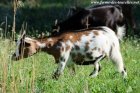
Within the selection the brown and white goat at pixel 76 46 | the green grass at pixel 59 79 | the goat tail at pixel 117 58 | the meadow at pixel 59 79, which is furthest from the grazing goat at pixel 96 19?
the brown and white goat at pixel 76 46

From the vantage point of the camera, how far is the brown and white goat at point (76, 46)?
32.2 ft

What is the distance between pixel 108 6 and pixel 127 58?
3.15m

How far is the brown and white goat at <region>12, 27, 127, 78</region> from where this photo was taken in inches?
387

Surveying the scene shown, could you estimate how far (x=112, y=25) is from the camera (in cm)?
1512

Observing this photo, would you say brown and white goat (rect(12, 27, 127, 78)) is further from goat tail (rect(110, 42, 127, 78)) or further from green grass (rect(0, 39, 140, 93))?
green grass (rect(0, 39, 140, 93))

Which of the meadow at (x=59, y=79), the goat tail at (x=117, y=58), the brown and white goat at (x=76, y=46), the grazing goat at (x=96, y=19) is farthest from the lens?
the grazing goat at (x=96, y=19)

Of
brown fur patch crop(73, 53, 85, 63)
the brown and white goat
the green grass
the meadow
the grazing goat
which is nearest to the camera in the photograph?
the meadow

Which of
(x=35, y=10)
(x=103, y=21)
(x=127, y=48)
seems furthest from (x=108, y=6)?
(x=35, y=10)

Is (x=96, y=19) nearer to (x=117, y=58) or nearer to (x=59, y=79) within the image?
(x=117, y=58)

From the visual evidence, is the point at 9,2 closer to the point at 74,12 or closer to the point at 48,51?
the point at 74,12

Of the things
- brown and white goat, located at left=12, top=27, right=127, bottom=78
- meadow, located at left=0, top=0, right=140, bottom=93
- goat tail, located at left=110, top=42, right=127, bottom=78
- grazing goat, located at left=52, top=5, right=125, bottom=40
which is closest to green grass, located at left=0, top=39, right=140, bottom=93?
meadow, located at left=0, top=0, right=140, bottom=93

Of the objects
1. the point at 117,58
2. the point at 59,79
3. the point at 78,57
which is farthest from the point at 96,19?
the point at 59,79

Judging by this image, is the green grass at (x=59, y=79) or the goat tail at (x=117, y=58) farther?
the goat tail at (x=117, y=58)

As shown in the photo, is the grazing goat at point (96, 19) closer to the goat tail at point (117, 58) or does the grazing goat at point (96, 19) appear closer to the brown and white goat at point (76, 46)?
the goat tail at point (117, 58)
